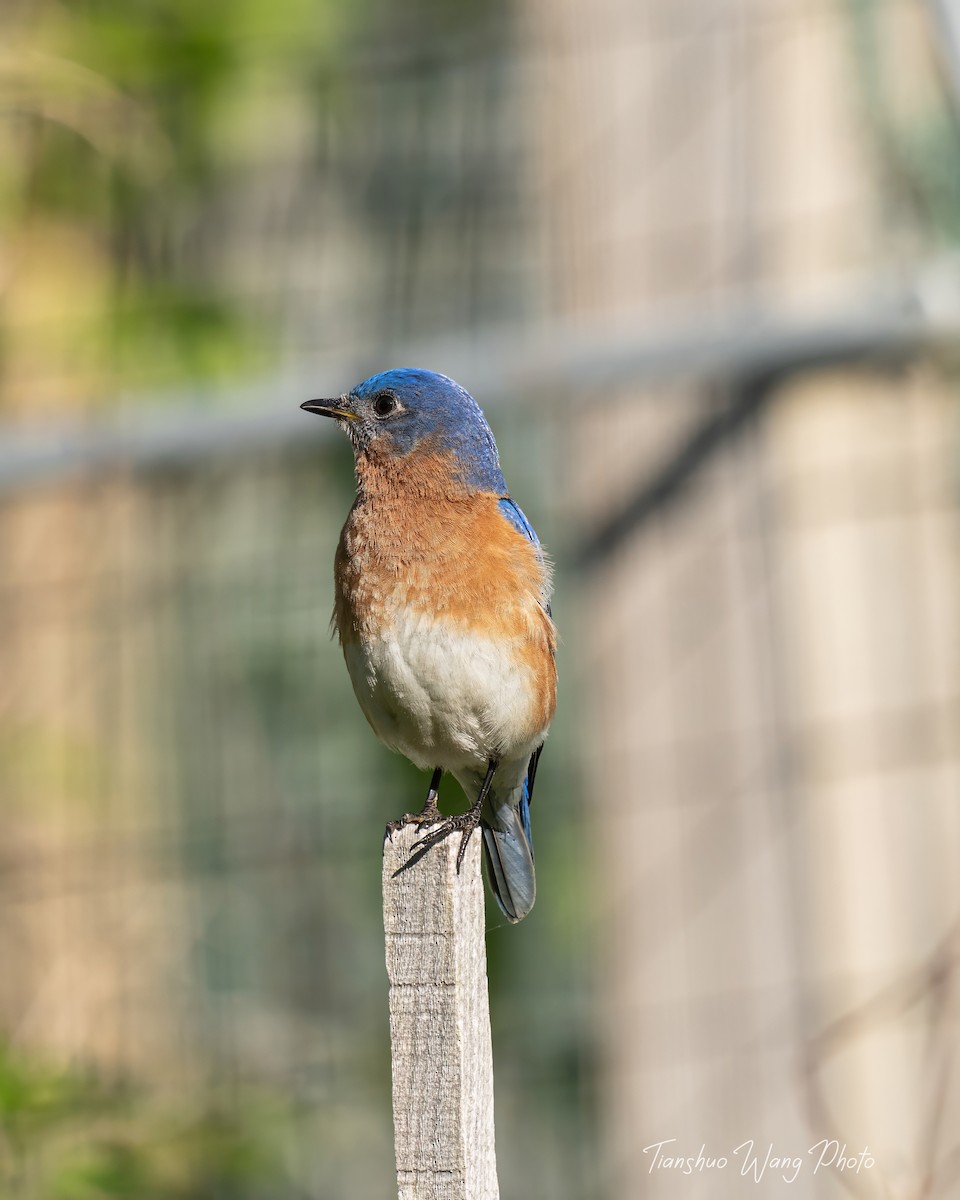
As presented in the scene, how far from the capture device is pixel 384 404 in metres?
3.94

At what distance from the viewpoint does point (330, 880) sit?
5.47m

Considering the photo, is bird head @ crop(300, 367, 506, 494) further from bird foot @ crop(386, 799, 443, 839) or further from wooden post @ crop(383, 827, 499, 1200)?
wooden post @ crop(383, 827, 499, 1200)

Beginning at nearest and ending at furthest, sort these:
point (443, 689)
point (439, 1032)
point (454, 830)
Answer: point (439, 1032) < point (454, 830) < point (443, 689)

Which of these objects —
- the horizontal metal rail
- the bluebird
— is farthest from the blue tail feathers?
the horizontal metal rail

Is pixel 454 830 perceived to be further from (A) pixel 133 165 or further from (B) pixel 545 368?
(A) pixel 133 165

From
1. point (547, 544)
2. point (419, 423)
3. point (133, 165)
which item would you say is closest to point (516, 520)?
point (419, 423)

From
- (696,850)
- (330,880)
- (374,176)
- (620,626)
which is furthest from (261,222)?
(696,850)

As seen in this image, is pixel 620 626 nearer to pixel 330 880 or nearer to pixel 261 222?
pixel 330 880

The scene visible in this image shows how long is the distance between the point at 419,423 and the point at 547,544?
1370 millimetres

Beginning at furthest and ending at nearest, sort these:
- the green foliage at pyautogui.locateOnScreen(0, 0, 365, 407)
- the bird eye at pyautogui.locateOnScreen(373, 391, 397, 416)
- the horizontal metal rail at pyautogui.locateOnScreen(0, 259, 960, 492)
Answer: the green foliage at pyautogui.locateOnScreen(0, 0, 365, 407) < the horizontal metal rail at pyautogui.locateOnScreen(0, 259, 960, 492) < the bird eye at pyautogui.locateOnScreen(373, 391, 397, 416)

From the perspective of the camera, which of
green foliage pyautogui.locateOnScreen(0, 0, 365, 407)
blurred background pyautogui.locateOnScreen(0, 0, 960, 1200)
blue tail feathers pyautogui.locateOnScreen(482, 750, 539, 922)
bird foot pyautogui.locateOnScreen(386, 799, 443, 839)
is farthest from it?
green foliage pyautogui.locateOnScreen(0, 0, 365, 407)

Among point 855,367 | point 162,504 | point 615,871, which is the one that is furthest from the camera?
point 162,504

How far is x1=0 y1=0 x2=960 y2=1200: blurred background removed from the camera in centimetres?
479

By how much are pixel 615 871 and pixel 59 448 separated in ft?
7.15
